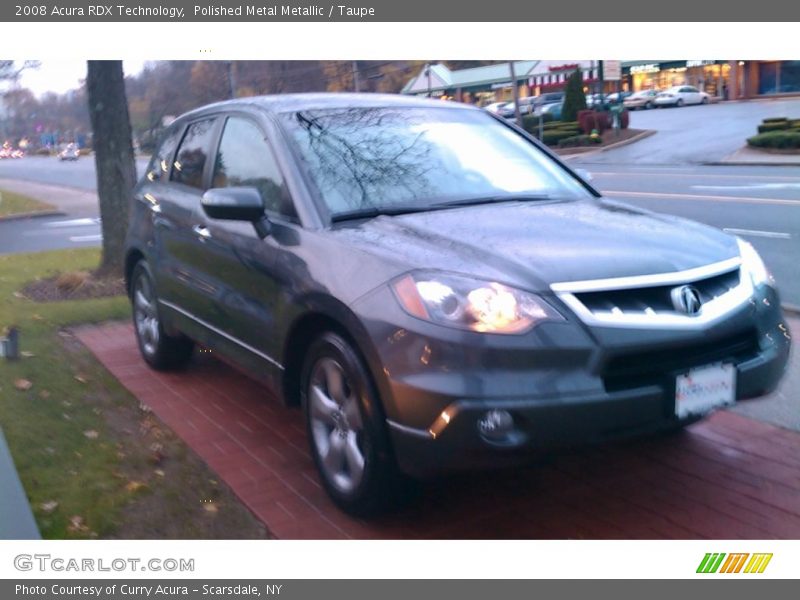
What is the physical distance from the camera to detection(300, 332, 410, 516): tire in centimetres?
366

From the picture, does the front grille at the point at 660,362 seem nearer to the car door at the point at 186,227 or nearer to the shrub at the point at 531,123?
the car door at the point at 186,227

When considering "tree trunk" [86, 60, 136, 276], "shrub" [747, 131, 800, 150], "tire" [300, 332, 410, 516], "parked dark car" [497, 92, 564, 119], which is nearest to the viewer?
"tire" [300, 332, 410, 516]

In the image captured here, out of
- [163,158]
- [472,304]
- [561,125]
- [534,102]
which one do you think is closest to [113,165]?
[163,158]

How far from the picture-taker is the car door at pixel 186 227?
17.3ft

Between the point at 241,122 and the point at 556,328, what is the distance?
2550 mm

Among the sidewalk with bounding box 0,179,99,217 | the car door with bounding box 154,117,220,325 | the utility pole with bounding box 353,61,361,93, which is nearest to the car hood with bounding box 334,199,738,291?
the car door with bounding box 154,117,220,325

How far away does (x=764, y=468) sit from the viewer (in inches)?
172

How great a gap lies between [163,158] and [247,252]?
1977mm

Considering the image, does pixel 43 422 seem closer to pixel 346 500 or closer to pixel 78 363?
pixel 78 363

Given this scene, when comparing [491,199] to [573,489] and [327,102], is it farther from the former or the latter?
[573,489]

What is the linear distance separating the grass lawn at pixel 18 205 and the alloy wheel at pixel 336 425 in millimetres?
20550

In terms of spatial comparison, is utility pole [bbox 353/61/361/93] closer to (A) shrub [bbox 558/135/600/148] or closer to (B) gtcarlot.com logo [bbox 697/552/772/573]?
(B) gtcarlot.com logo [bbox 697/552/772/573]

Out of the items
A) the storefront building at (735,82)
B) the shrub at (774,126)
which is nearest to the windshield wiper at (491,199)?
the shrub at (774,126)

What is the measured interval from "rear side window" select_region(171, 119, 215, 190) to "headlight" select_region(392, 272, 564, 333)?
2396 millimetres
